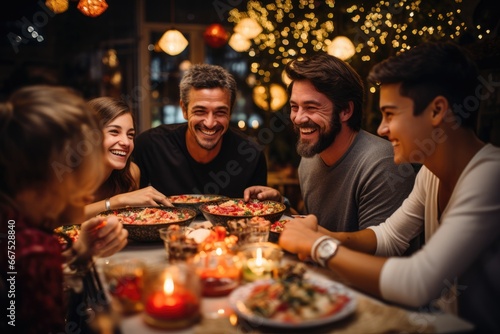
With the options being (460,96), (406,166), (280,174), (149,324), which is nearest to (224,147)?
(406,166)

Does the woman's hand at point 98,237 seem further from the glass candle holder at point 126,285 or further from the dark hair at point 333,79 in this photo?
the dark hair at point 333,79

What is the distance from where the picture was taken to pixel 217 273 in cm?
163

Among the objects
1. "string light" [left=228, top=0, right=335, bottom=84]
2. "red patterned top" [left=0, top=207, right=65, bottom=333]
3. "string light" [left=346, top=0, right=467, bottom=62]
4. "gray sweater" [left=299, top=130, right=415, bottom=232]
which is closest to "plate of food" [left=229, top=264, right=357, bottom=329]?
"red patterned top" [left=0, top=207, right=65, bottom=333]

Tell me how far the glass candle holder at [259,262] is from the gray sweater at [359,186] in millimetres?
1002

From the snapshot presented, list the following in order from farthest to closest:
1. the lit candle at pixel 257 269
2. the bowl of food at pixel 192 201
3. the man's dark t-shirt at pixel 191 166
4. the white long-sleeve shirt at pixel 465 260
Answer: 1. the man's dark t-shirt at pixel 191 166
2. the bowl of food at pixel 192 201
3. the lit candle at pixel 257 269
4. the white long-sleeve shirt at pixel 465 260

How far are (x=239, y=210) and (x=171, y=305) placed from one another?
1.27 meters

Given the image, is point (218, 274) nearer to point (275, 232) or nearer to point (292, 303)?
point (292, 303)

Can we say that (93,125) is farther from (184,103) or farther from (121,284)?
(184,103)

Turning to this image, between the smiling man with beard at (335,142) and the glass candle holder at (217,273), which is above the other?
the smiling man with beard at (335,142)

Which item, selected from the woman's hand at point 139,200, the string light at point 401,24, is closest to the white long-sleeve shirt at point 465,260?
the woman's hand at point 139,200

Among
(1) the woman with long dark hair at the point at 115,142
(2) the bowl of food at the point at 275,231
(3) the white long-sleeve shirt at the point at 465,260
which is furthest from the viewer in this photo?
(1) the woman with long dark hair at the point at 115,142

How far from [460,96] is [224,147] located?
93.4 inches

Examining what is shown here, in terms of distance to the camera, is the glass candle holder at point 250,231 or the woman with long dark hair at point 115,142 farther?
the woman with long dark hair at point 115,142

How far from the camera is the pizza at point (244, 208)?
2.54 meters
